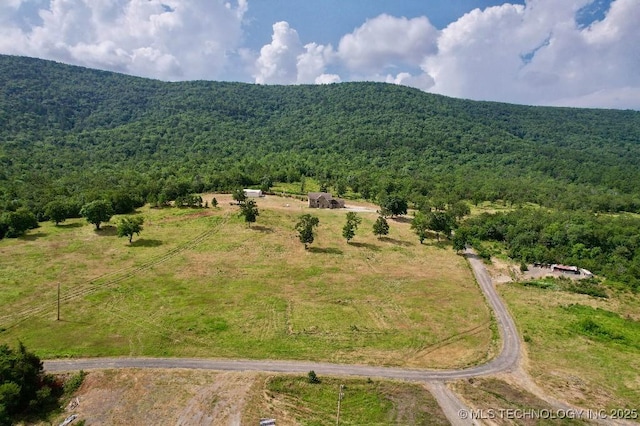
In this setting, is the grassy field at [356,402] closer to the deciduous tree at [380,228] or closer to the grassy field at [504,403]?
the grassy field at [504,403]

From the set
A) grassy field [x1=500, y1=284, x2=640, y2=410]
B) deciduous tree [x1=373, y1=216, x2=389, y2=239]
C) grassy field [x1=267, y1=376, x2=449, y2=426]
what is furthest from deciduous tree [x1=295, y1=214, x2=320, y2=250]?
grassy field [x1=267, y1=376, x2=449, y2=426]

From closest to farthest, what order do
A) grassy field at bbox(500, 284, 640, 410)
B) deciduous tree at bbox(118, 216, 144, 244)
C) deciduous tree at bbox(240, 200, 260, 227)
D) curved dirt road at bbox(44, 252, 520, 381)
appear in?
1. grassy field at bbox(500, 284, 640, 410)
2. curved dirt road at bbox(44, 252, 520, 381)
3. deciduous tree at bbox(118, 216, 144, 244)
4. deciduous tree at bbox(240, 200, 260, 227)

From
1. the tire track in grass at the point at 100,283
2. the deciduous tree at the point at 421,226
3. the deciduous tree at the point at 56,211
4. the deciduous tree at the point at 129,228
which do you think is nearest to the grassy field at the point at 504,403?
the deciduous tree at the point at 421,226

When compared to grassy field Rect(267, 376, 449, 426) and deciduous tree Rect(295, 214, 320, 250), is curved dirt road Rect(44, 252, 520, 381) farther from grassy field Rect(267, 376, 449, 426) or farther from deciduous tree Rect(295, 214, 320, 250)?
deciduous tree Rect(295, 214, 320, 250)

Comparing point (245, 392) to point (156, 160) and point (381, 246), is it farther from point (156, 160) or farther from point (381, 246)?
point (156, 160)

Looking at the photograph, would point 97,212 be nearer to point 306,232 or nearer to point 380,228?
point 306,232

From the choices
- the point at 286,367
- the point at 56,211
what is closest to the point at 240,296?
the point at 286,367

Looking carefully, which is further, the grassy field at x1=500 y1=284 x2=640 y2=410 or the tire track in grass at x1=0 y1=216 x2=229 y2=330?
the tire track in grass at x1=0 y1=216 x2=229 y2=330
